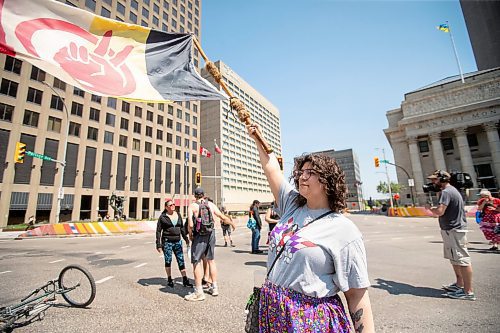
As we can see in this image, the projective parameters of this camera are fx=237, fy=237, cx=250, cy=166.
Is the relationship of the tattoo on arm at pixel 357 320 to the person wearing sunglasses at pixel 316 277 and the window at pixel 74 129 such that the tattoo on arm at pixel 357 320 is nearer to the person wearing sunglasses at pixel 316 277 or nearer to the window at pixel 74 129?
the person wearing sunglasses at pixel 316 277

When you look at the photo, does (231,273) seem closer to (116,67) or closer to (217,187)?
(116,67)

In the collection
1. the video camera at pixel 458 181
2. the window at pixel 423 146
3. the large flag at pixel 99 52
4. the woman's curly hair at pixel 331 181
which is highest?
the window at pixel 423 146

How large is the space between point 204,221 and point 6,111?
37759 millimetres

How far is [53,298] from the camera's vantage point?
13.0ft

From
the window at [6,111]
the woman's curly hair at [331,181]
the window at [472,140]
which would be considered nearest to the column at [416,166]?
the window at [472,140]

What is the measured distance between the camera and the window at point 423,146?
47.8 meters

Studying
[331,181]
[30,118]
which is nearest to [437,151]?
[331,181]

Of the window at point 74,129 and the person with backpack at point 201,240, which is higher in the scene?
the window at point 74,129

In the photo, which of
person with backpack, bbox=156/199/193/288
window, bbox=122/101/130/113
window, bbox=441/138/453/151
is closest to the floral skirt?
person with backpack, bbox=156/199/193/288

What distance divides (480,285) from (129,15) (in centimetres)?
5621


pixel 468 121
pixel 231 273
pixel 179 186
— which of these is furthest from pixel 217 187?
pixel 231 273

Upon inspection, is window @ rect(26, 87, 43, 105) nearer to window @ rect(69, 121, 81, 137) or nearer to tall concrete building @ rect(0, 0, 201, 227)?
tall concrete building @ rect(0, 0, 201, 227)

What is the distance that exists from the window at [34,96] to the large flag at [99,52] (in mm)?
37425

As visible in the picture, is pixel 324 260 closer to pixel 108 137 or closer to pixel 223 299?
pixel 223 299
